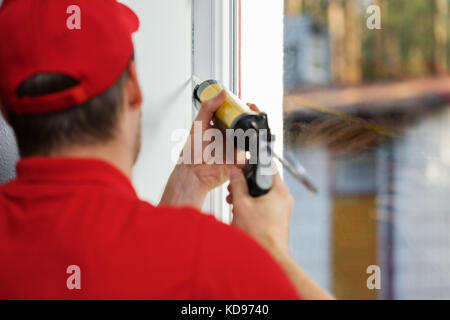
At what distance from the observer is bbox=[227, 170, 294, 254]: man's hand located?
712mm

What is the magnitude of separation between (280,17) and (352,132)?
0.37m

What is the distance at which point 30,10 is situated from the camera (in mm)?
598

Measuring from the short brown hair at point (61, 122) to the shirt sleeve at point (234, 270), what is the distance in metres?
0.19

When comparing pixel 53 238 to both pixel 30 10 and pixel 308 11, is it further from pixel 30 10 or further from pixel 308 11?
pixel 308 11

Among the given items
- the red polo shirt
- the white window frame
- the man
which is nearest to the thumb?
the man

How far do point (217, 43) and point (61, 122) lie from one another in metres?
0.78

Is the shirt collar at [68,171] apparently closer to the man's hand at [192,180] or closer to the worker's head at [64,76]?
the worker's head at [64,76]

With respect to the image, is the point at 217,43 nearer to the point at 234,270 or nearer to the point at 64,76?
the point at 64,76

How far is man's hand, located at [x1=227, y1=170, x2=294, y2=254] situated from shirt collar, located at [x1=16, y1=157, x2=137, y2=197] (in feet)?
0.73

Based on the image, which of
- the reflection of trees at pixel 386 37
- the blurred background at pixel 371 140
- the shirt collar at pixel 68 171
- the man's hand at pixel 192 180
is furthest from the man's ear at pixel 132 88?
the reflection of trees at pixel 386 37

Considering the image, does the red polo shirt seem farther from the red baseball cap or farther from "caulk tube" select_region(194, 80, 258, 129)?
"caulk tube" select_region(194, 80, 258, 129)

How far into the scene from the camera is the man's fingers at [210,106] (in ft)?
2.93

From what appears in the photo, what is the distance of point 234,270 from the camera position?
0.51 metres
